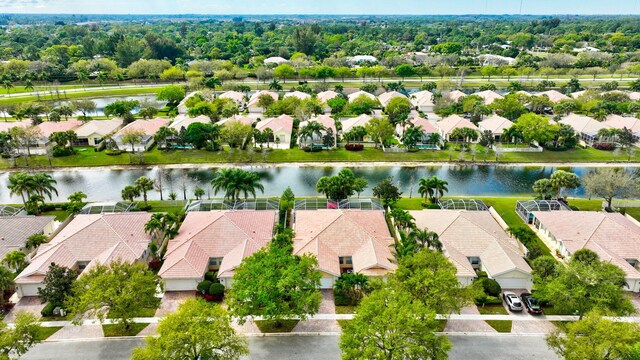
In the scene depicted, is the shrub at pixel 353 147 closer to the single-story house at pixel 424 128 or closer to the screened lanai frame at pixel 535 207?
the single-story house at pixel 424 128

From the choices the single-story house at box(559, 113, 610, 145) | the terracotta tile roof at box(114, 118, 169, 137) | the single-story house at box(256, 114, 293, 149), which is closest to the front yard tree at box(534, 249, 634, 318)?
the single-story house at box(256, 114, 293, 149)

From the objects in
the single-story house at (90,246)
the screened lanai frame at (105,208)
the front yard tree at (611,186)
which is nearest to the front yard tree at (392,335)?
the single-story house at (90,246)

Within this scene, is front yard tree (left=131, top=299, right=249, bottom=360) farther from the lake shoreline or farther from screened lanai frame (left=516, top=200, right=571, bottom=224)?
the lake shoreline

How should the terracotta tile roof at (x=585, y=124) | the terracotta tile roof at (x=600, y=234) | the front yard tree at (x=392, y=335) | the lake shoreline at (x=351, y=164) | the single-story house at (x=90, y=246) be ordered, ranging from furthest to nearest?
1. the terracotta tile roof at (x=585, y=124)
2. the lake shoreline at (x=351, y=164)
3. the terracotta tile roof at (x=600, y=234)
4. the single-story house at (x=90, y=246)
5. the front yard tree at (x=392, y=335)

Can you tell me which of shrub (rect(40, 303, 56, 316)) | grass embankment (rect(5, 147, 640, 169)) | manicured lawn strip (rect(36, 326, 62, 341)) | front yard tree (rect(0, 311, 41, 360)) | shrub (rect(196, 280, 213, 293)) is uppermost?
front yard tree (rect(0, 311, 41, 360))

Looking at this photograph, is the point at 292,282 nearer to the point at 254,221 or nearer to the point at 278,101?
the point at 254,221

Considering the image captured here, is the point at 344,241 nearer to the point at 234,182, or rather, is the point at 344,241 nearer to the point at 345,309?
the point at 345,309
